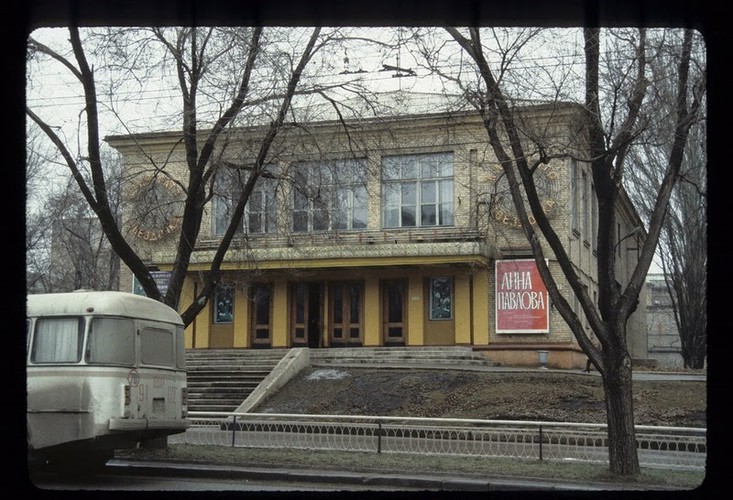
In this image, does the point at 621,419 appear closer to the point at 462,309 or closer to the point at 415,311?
the point at 462,309

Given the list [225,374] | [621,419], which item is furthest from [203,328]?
[621,419]

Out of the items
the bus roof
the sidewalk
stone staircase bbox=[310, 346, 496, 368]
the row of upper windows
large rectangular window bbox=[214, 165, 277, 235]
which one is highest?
the row of upper windows

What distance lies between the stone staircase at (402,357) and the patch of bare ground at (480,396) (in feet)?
10.4

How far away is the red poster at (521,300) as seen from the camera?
1337 inches

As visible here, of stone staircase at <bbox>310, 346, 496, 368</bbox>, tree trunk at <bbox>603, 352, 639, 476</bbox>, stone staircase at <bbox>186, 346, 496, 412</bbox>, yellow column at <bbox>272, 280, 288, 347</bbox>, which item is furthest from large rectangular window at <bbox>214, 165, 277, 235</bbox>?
yellow column at <bbox>272, 280, 288, 347</bbox>

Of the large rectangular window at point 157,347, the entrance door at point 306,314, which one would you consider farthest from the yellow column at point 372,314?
the large rectangular window at point 157,347

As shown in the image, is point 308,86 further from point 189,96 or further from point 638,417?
point 638,417

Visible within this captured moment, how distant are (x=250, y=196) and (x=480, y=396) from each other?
9.81 meters

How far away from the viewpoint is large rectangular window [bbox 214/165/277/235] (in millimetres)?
19684

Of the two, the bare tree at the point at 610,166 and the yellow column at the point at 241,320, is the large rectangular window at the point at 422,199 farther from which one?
the bare tree at the point at 610,166

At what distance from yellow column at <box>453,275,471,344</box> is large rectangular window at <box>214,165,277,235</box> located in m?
12.4

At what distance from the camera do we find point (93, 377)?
1526 centimetres

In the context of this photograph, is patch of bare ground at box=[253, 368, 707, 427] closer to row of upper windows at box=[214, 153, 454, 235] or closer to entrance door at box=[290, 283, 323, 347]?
row of upper windows at box=[214, 153, 454, 235]
